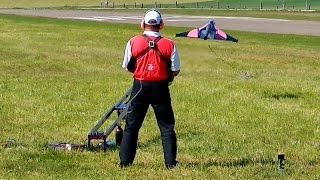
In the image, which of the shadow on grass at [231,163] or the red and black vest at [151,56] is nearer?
the red and black vest at [151,56]

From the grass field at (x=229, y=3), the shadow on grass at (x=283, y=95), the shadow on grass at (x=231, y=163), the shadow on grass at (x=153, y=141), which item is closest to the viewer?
the shadow on grass at (x=231, y=163)

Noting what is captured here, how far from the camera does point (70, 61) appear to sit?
83.5 ft

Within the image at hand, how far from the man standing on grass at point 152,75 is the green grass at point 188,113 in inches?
16.9

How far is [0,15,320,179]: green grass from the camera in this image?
998 centimetres

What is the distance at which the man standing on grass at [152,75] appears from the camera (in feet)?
30.6

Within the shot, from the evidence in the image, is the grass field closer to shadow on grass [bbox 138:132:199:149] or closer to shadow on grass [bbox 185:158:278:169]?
shadow on grass [bbox 138:132:199:149]

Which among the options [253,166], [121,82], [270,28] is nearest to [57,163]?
[253,166]

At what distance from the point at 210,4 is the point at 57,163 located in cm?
10416

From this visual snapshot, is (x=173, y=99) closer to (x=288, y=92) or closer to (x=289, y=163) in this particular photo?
(x=288, y=92)

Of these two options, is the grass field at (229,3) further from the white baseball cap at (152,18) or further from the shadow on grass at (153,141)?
the white baseball cap at (152,18)

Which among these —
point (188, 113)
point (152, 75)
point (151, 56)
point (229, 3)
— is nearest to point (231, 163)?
point (152, 75)

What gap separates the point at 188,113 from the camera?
14.8 meters

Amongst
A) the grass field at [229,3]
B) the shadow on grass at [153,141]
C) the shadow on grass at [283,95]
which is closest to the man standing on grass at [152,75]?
the shadow on grass at [153,141]

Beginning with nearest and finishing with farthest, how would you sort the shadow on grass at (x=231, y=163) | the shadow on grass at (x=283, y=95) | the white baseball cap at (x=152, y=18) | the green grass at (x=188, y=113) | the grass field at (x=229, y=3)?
the white baseball cap at (x=152, y=18) < the green grass at (x=188, y=113) < the shadow on grass at (x=231, y=163) < the shadow on grass at (x=283, y=95) < the grass field at (x=229, y=3)
